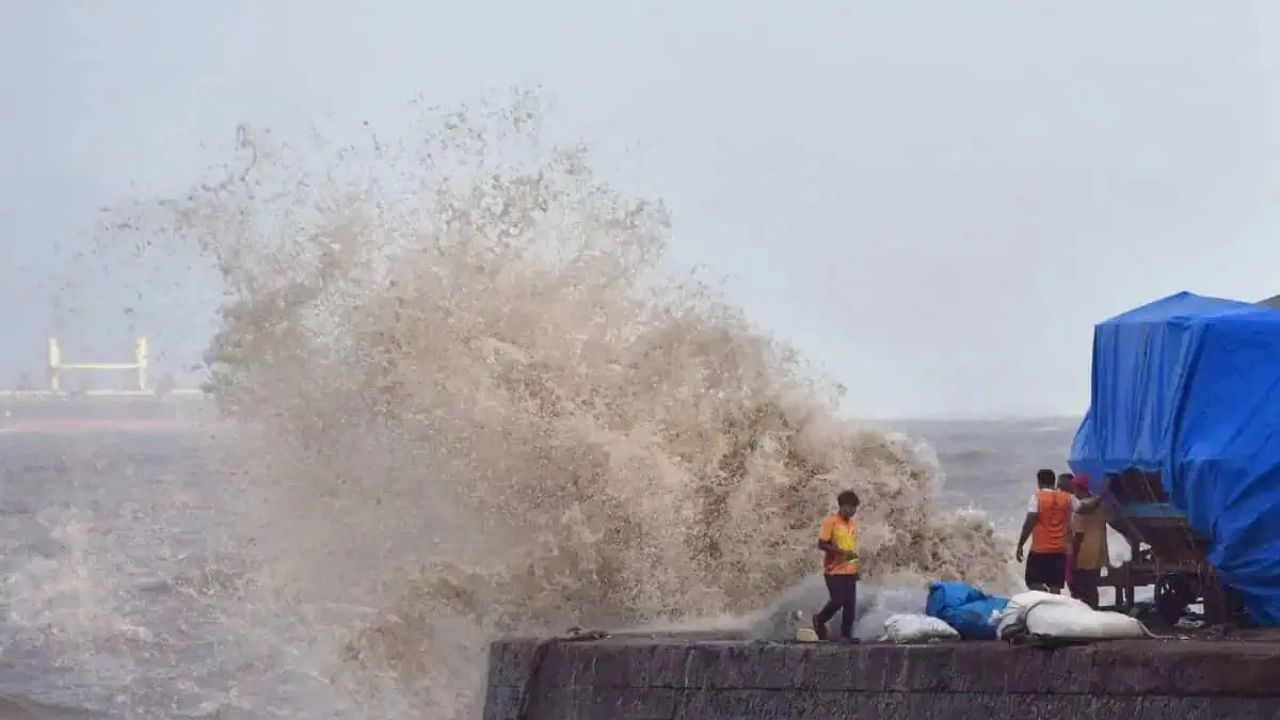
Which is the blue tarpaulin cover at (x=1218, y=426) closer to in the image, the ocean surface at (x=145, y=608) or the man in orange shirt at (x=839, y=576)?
the man in orange shirt at (x=839, y=576)

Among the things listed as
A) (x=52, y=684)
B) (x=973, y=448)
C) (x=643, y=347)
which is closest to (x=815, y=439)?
(x=643, y=347)

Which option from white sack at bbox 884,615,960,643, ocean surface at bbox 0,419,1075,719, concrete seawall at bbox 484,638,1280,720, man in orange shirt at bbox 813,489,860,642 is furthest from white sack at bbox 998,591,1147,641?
ocean surface at bbox 0,419,1075,719

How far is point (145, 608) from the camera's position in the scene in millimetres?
22203

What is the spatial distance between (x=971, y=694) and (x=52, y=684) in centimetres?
1175

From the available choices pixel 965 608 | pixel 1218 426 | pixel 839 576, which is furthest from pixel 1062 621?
pixel 1218 426

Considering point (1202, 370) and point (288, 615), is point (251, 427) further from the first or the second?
point (1202, 370)

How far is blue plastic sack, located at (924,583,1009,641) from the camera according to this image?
8891mm

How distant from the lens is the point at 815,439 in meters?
13.9

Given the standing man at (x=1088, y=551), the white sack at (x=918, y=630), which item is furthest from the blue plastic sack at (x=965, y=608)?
the standing man at (x=1088, y=551)

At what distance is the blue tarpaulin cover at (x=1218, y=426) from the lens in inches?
360

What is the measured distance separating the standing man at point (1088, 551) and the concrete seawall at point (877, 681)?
1961mm

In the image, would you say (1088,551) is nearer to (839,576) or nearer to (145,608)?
(839,576)

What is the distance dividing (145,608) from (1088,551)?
1434 cm

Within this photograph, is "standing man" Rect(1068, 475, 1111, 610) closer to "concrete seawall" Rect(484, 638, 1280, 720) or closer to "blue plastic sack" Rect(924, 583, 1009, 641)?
"blue plastic sack" Rect(924, 583, 1009, 641)
